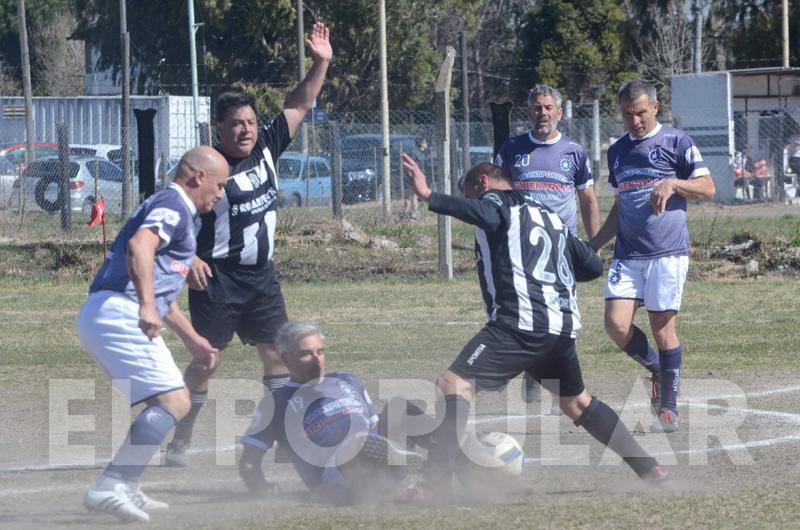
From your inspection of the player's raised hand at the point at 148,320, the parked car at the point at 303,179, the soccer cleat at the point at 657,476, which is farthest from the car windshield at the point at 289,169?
the player's raised hand at the point at 148,320

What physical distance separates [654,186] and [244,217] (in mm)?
2698

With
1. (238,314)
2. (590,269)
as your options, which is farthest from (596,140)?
(590,269)

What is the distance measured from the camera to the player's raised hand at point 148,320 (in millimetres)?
5352

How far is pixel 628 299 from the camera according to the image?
26.1 feet

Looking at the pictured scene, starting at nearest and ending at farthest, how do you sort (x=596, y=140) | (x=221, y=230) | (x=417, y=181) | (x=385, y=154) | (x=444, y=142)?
(x=417, y=181), (x=221, y=230), (x=444, y=142), (x=385, y=154), (x=596, y=140)

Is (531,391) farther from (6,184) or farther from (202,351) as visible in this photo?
(6,184)

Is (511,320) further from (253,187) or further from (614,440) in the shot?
(253,187)

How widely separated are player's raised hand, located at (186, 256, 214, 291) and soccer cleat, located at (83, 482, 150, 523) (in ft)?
4.30

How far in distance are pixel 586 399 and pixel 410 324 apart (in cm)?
614

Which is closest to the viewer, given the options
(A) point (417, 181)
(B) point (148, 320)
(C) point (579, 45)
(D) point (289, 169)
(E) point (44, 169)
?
(B) point (148, 320)

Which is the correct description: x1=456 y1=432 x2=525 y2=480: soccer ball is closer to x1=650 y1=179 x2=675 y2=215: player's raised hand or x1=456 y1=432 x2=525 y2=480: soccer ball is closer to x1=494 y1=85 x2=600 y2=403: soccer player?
x1=650 y1=179 x2=675 y2=215: player's raised hand

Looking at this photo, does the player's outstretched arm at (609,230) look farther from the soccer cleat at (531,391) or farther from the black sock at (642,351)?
the soccer cleat at (531,391)

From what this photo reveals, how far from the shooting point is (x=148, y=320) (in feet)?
17.5

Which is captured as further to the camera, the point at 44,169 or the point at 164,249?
the point at 44,169
